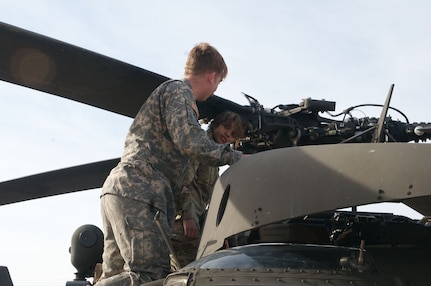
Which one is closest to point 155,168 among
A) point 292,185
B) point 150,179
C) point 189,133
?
point 150,179

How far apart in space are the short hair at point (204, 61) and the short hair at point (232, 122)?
54cm

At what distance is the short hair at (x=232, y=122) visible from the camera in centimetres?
486

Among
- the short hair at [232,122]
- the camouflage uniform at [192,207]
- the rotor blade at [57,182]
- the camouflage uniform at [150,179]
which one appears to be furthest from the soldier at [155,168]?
the rotor blade at [57,182]

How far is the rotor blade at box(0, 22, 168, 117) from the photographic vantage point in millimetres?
4188

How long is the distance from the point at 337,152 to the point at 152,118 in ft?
4.21

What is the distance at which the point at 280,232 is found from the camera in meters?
4.29

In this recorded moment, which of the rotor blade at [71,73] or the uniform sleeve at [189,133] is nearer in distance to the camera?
the uniform sleeve at [189,133]

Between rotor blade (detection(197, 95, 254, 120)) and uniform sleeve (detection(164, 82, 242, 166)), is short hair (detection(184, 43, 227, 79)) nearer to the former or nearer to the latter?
uniform sleeve (detection(164, 82, 242, 166))

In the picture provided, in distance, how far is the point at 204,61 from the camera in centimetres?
431

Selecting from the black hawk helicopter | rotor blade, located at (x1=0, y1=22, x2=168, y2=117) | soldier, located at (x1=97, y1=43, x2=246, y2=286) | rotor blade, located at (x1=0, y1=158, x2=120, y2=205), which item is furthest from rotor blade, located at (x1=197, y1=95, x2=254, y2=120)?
rotor blade, located at (x1=0, y1=158, x2=120, y2=205)

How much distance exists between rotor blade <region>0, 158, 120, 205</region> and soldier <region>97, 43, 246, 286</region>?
197 centimetres

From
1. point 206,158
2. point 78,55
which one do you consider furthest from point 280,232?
point 78,55

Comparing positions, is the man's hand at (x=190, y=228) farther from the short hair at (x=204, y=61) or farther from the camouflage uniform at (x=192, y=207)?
the short hair at (x=204, y=61)

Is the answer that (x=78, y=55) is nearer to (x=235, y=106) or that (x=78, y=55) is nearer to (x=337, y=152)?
(x=235, y=106)
